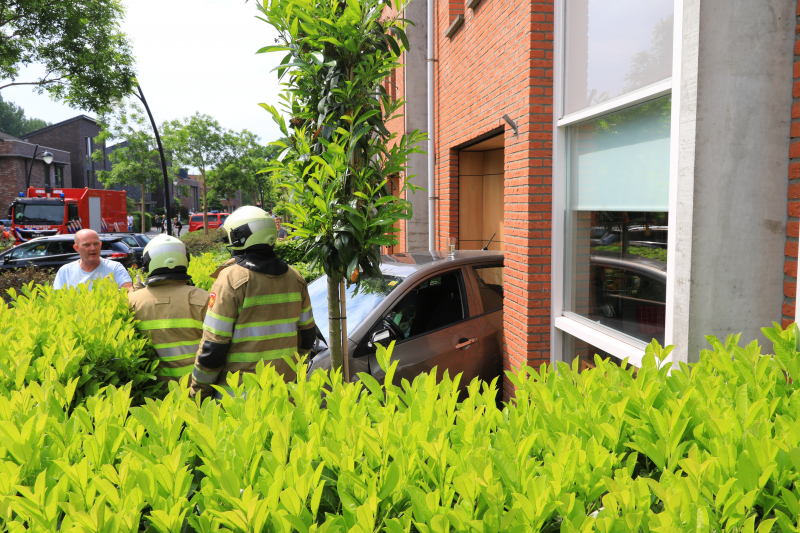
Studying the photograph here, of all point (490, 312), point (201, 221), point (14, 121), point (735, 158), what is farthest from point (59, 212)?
point (14, 121)

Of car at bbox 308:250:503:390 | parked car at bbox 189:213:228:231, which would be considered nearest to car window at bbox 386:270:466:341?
car at bbox 308:250:503:390

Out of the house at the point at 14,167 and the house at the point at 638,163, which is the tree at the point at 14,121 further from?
the house at the point at 638,163

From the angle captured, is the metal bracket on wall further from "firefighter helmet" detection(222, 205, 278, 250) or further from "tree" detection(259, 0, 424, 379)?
"firefighter helmet" detection(222, 205, 278, 250)

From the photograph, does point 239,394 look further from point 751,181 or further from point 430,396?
point 751,181

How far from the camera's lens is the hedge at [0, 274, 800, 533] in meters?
1.26

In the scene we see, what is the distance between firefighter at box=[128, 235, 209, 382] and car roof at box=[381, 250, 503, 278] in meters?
1.83

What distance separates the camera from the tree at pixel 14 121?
9619 centimetres

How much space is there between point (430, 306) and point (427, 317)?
4.7 inches

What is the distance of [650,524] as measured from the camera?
1220mm

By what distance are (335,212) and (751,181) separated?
7.53 feet


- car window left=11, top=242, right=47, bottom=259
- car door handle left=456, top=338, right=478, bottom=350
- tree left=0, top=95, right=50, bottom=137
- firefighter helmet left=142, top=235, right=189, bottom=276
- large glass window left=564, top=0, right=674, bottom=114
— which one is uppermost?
tree left=0, top=95, right=50, bottom=137

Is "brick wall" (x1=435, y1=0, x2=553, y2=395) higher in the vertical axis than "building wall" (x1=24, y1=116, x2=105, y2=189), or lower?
lower

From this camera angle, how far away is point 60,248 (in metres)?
15.6

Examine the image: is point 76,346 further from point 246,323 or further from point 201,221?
point 201,221
